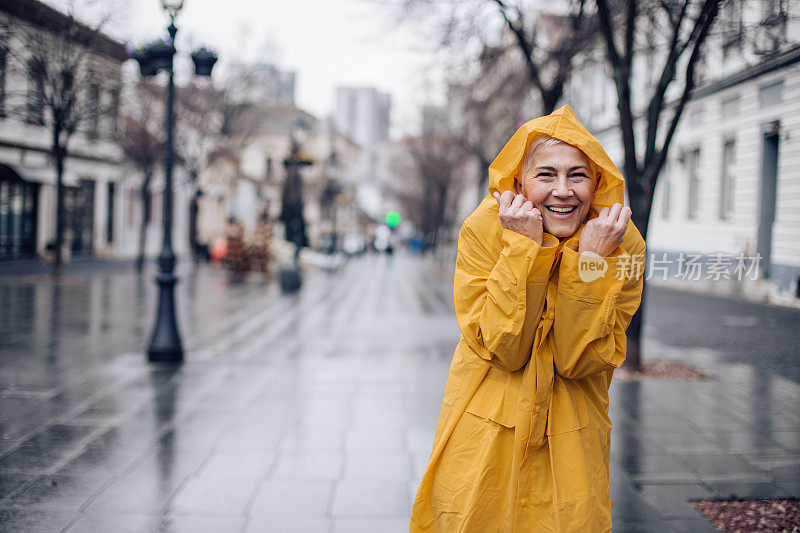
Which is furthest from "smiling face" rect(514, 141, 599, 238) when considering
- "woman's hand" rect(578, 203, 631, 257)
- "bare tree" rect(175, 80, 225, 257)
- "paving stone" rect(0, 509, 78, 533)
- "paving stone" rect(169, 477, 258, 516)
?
"bare tree" rect(175, 80, 225, 257)

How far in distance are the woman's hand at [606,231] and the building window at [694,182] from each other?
17780 mm

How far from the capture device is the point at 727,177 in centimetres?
1571

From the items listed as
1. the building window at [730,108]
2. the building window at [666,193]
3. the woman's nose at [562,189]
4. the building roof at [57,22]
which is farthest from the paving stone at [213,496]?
the building window at [666,193]

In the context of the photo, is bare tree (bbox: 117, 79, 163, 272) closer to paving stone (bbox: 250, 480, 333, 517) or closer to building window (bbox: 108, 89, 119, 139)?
building window (bbox: 108, 89, 119, 139)

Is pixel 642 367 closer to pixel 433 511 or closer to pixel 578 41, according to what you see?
pixel 578 41

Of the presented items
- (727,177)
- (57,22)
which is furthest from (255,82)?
(727,177)

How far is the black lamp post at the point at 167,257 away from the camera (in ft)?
28.1

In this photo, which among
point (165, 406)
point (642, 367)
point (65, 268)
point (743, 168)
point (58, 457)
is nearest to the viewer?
point (58, 457)

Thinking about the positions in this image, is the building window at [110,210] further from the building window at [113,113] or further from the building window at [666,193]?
the building window at [666,193]

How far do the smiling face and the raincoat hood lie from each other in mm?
44

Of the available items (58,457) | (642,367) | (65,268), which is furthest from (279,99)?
(58,457)

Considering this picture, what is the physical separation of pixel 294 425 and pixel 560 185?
4440mm

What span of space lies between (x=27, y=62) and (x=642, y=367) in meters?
15.5

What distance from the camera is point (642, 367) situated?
27.5ft
